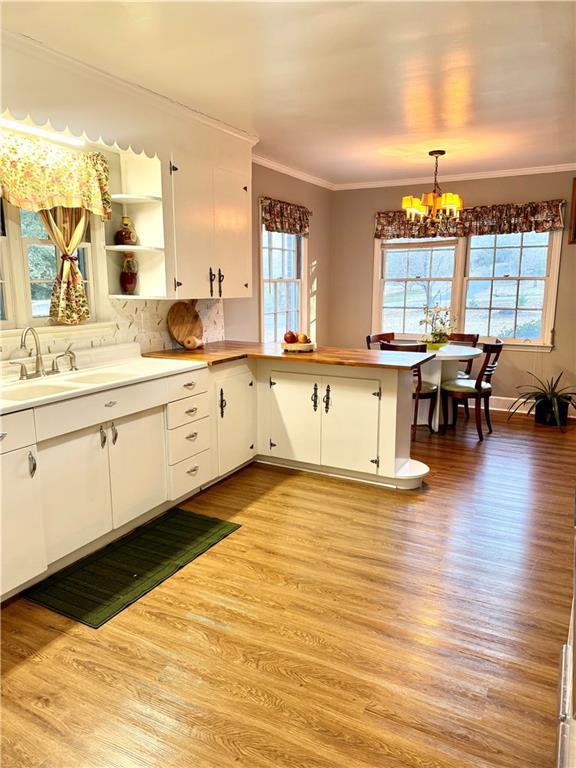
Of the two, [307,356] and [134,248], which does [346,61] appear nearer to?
[134,248]

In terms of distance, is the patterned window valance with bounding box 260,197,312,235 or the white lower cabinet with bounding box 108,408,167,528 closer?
the white lower cabinet with bounding box 108,408,167,528

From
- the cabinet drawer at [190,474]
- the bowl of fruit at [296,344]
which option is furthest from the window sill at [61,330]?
the bowl of fruit at [296,344]

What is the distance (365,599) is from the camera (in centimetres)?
249

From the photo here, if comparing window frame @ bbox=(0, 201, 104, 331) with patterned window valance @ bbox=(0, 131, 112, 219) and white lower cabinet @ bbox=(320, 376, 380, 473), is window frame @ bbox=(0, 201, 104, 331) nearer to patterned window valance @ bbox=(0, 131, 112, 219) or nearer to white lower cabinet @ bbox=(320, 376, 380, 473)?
patterned window valance @ bbox=(0, 131, 112, 219)

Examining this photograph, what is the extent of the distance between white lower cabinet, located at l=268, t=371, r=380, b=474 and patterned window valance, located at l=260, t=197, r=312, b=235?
1.97 m

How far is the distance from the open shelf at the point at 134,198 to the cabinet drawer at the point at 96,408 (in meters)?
1.21

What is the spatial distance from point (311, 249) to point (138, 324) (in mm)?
3060

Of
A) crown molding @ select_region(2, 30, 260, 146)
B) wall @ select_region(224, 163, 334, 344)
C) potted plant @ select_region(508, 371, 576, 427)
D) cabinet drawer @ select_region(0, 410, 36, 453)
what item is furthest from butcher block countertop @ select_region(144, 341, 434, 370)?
potted plant @ select_region(508, 371, 576, 427)

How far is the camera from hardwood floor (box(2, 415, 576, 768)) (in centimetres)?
171

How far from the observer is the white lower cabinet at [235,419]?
381 centimetres

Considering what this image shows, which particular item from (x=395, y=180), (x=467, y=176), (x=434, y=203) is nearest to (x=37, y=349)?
(x=434, y=203)

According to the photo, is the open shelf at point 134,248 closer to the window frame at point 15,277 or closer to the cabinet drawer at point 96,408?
the window frame at point 15,277

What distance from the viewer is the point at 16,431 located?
2.31 meters

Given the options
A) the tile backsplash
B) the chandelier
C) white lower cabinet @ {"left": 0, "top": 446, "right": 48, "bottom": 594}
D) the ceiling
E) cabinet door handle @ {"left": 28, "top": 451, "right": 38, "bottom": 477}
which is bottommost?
white lower cabinet @ {"left": 0, "top": 446, "right": 48, "bottom": 594}
